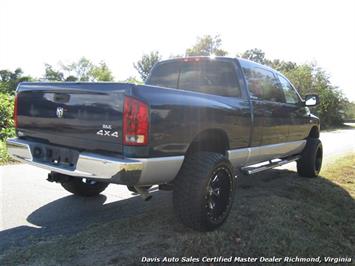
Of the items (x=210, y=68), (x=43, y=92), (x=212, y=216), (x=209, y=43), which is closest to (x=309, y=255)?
(x=212, y=216)

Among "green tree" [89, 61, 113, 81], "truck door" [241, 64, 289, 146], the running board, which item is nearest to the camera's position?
the running board

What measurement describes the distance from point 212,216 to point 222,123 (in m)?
0.99

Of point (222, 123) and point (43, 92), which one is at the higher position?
point (43, 92)

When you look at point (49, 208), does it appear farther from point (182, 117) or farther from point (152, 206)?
point (182, 117)

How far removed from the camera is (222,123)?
398 cm

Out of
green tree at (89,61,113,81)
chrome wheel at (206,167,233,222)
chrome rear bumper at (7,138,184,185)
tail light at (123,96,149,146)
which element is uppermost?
green tree at (89,61,113,81)

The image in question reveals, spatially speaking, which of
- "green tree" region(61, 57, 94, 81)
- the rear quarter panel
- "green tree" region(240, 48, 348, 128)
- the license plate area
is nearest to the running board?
the rear quarter panel

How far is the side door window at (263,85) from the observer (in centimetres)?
489

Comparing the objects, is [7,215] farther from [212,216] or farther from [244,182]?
[244,182]

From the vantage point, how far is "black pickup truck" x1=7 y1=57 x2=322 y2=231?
121 inches

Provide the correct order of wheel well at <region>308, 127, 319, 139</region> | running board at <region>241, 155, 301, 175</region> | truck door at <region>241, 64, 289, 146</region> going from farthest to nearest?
wheel well at <region>308, 127, 319, 139</region> → truck door at <region>241, 64, 289, 146</region> → running board at <region>241, 155, 301, 175</region>

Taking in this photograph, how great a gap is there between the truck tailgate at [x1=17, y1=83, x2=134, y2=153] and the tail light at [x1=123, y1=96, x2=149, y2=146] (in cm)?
5

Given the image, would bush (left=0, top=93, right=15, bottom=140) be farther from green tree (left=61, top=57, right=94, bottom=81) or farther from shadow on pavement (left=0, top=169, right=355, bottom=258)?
green tree (left=61, top=57, right=94, bottom=81)

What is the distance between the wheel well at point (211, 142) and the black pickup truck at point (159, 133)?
1cm
